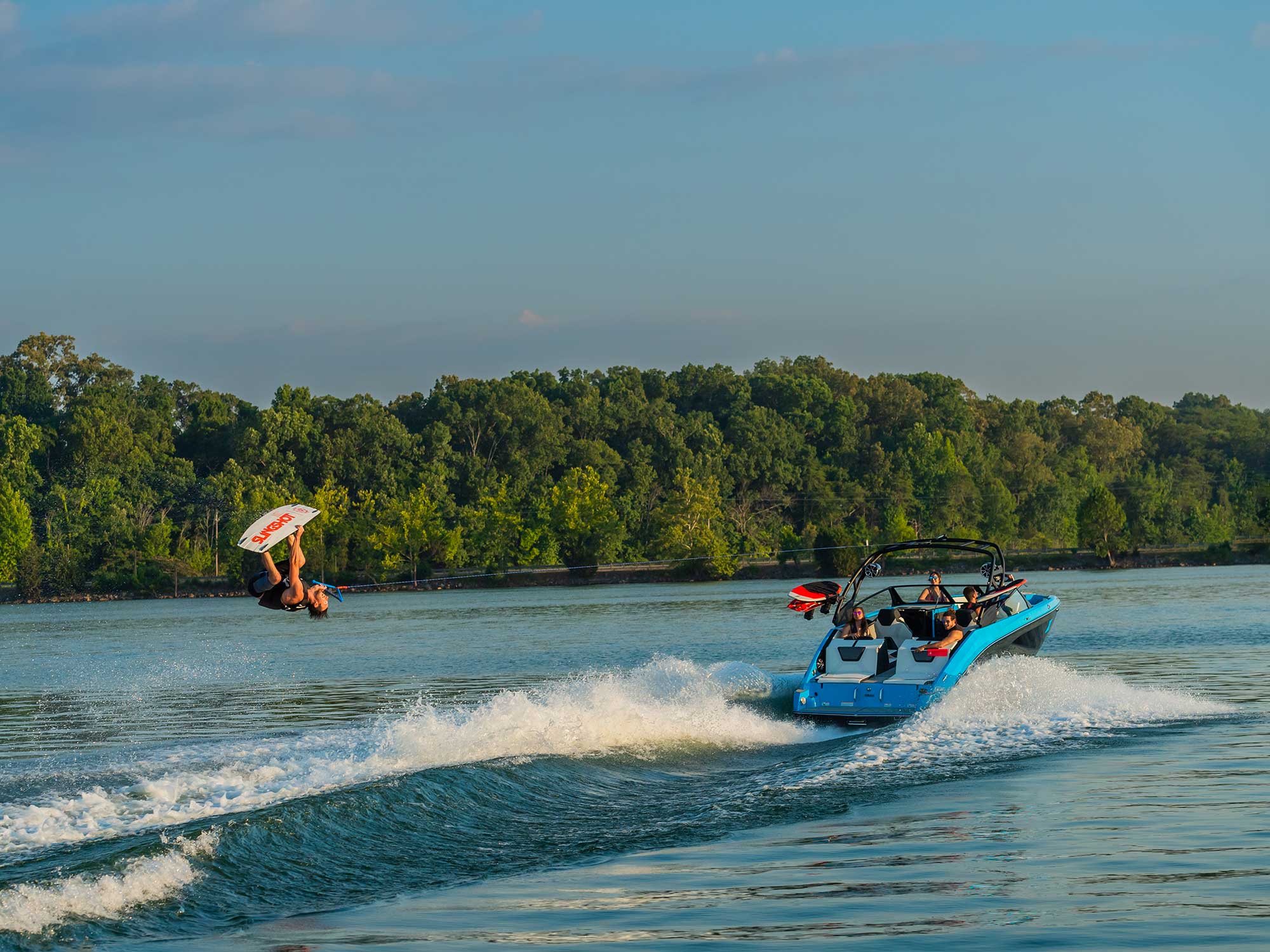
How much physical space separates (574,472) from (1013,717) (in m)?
95.1

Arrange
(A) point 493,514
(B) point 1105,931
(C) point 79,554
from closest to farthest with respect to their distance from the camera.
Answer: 1. (B) point 1105,931
2. (C) point 79,554
3. (A) point 493,514

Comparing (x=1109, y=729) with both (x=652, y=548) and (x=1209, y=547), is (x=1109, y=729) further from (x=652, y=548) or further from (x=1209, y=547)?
(x=652, y=548)

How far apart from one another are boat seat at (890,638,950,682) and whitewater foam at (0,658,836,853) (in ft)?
4.60

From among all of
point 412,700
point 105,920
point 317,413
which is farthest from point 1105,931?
point 317,413

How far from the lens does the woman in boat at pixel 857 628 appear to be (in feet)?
59.7

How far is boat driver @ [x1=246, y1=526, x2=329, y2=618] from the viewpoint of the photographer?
42.1 ft

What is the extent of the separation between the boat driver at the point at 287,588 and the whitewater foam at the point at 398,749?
5.30ft

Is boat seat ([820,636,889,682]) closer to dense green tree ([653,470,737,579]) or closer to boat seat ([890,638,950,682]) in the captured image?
boat seat ([890,638,950,682])

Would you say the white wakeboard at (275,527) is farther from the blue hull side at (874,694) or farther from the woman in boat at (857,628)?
the woman in boat at (857,628)

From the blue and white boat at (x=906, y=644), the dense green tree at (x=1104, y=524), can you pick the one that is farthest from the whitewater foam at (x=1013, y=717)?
the dense green tree at (x=1104, y=524)

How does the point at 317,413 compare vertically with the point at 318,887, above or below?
above

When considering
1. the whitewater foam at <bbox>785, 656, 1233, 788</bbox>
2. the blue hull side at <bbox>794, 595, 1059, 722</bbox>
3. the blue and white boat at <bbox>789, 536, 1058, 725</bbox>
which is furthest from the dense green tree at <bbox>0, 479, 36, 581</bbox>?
the whitewater foam at <bbox>785, 656, 1233, 788</bbox>

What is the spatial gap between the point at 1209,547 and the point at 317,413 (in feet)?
226

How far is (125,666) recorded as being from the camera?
1310 inches
